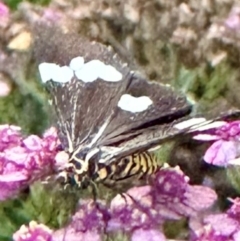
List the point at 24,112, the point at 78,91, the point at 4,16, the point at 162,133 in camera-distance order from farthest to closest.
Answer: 1. the point at 4,16
2. the point at 24,112
3. the point at 78,91
4. the point at 162,133

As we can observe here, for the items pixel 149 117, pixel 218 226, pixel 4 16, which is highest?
pixel 4 16

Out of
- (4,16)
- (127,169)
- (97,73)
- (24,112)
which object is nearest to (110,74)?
(97,73)

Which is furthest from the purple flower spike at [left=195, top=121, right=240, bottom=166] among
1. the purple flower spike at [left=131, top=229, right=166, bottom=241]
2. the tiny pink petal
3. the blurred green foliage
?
the blurred green foliage

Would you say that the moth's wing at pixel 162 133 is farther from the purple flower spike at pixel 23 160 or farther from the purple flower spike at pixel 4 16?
the purple flower spike at pixel 4 16

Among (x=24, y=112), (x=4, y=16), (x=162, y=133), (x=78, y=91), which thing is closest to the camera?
(x=162, y=133)

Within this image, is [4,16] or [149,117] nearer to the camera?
[149,117]

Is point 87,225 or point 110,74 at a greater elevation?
point 110,74

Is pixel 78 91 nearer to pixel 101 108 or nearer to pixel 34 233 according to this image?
pixel 101 108
